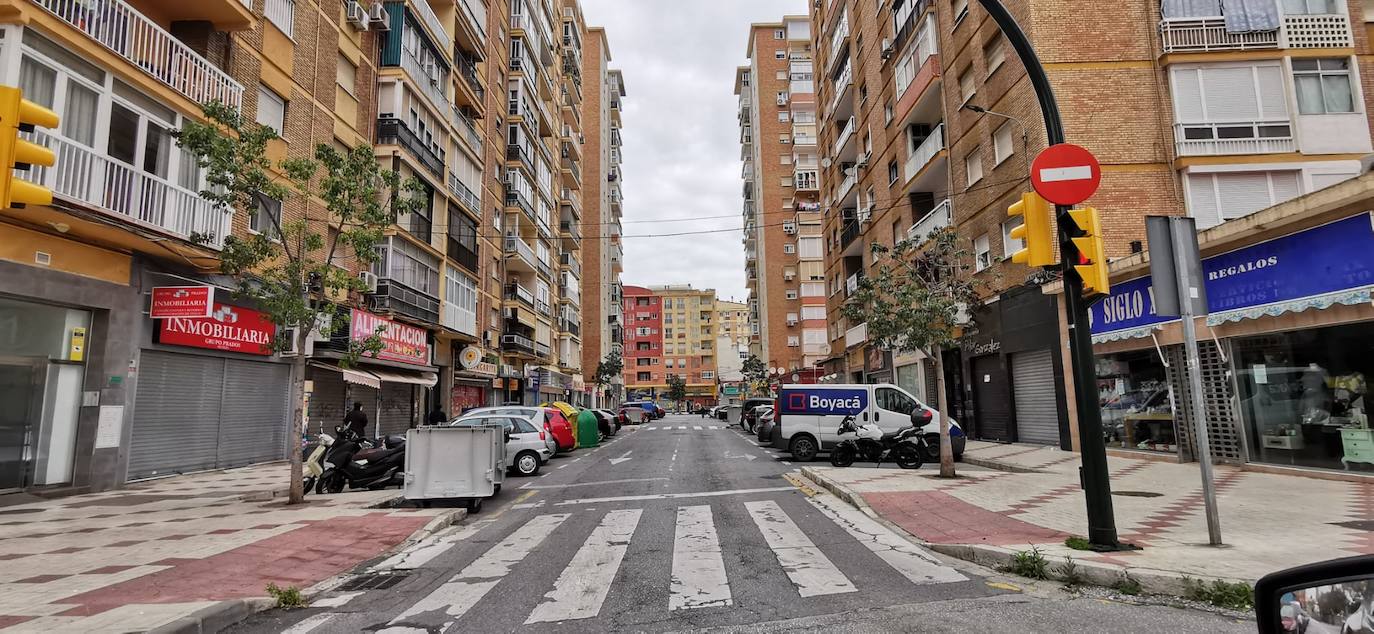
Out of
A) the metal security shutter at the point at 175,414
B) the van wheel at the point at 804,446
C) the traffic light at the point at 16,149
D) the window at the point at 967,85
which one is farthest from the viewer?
the window at the point at 967,85

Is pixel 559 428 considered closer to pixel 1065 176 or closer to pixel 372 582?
pixel 372 582

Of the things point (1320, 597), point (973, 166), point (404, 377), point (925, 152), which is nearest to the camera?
point (1320, 597)

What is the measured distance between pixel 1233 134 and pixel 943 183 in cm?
968

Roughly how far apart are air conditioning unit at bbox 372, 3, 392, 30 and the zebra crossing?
19.5 m

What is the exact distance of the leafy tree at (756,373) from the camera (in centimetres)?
6725

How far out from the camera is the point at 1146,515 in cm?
794

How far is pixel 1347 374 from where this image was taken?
35.1ft

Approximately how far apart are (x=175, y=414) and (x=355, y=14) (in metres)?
13.4

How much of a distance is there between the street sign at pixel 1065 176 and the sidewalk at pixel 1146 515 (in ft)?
10.8

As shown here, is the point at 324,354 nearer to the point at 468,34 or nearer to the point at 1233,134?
the point at 468,34

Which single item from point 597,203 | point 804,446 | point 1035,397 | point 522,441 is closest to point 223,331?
point 522,441

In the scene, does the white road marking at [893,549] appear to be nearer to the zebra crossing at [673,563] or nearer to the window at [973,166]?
the zebra crossing at [673,563]

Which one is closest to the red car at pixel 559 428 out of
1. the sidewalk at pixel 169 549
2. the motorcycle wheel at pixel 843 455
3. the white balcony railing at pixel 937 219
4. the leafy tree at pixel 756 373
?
the sidewalk at pixel 169 549

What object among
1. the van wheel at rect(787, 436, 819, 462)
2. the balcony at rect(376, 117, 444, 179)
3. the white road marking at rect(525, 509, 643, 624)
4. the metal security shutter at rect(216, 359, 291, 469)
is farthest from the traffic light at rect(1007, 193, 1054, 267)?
the balcony at rect(376, 117, 444, 179)
